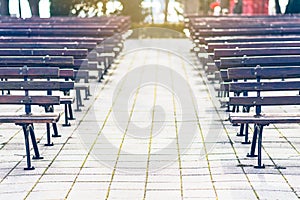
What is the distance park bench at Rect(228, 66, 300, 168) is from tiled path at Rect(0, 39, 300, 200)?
359 millimetres

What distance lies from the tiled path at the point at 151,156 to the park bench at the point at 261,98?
359mm

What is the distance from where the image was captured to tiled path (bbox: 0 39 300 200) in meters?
5.59

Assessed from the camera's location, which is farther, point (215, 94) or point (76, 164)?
point (215, 94)

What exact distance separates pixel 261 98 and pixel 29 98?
2211mm

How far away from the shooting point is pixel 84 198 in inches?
212

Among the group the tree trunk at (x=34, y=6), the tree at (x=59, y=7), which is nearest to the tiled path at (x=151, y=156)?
the tree trunk at (x=34, y=6)

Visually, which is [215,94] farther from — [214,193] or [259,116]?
[214,193]

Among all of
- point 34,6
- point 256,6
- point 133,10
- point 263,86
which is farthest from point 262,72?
point 256,6

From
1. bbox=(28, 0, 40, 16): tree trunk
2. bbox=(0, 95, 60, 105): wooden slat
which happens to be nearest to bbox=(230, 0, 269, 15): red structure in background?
bbox=(28, 0, 40, 16): tree trunk

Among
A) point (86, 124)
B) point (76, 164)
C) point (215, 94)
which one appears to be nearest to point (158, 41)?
point (215, 94)

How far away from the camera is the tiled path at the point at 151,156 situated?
18.3ft

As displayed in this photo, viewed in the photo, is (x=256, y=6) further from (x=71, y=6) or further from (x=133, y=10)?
(x=71, y=6)

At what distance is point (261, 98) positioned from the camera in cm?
641

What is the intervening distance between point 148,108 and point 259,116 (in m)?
3.21
